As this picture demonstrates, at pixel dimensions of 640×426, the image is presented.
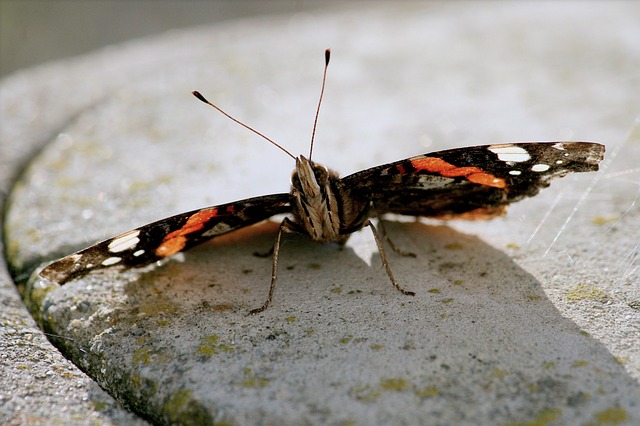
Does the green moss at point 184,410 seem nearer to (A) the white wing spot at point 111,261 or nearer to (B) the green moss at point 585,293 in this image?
(A) the white wing spot at point 111,261

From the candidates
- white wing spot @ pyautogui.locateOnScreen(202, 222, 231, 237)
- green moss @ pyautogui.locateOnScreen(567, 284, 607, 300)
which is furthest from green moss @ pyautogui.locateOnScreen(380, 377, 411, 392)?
white wing spot @ pyautogui.locateOnScreen(202, 222, 231, 237)

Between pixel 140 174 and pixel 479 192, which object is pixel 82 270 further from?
pixel 479 192

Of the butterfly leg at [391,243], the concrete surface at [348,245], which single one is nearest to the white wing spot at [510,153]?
the concrete surface at [348,245]

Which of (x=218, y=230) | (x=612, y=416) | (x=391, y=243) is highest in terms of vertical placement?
(x=218, y=230)

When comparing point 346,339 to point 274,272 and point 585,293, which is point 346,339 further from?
point 585,293

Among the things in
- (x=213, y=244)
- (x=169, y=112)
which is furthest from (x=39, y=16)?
(x=213, y=244)

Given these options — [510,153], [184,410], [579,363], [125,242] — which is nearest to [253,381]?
[184,410]
